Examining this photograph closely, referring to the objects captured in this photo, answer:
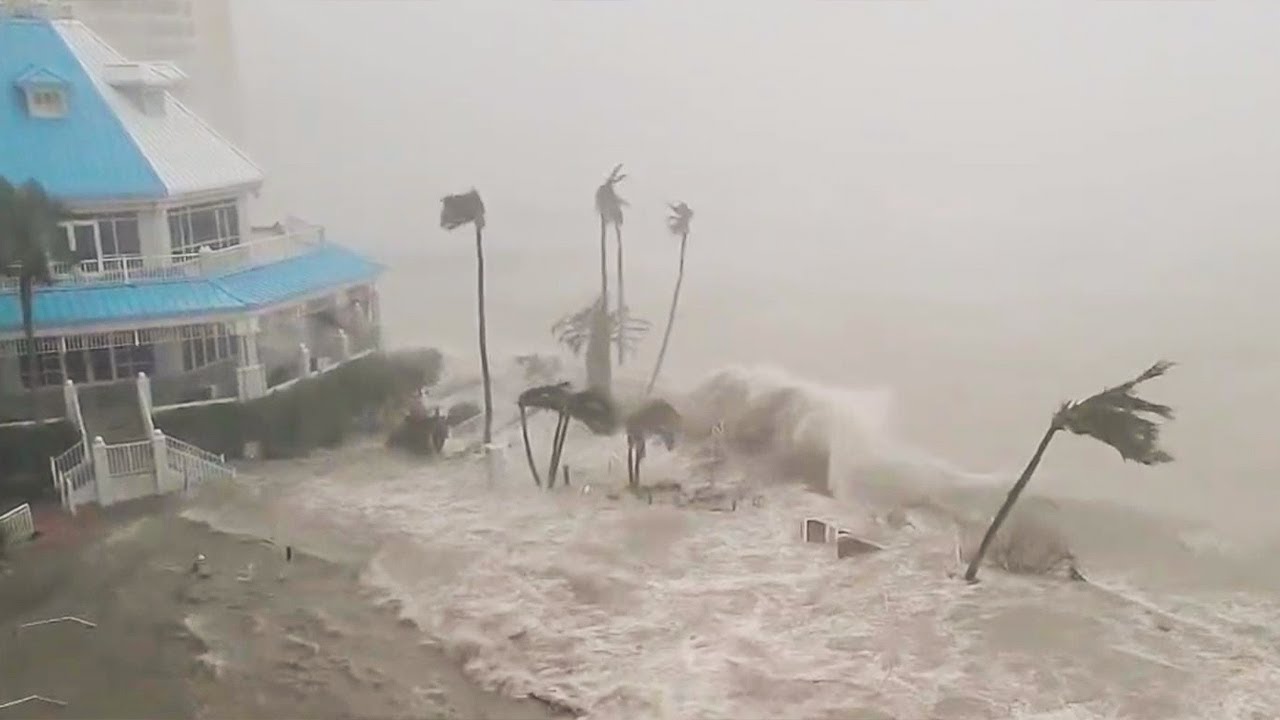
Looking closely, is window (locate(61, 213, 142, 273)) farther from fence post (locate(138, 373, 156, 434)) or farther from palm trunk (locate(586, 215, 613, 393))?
palm trunk (locate(586, 215, 613, 393))

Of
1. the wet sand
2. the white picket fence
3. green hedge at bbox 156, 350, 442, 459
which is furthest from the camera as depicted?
green hedge at bbox 156, 350, 442, 459

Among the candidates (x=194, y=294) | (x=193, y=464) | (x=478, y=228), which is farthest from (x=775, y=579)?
(x=194, y=294)

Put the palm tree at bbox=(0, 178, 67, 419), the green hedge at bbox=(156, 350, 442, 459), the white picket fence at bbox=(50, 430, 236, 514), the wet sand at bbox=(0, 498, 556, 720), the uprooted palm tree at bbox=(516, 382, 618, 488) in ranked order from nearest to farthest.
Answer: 1. the wet sand at bbox=(0, 498, 556, 720)
2. the palm tree at bbox=(0, 178, 67, 419)
3. the white picket fence at bbox=(50, 430, 236, 514)
4. the green hedge at bbox=(156, 350, 442, 459)
5. the uprooted palm tree at bbox=(516, 382, 618, 488)

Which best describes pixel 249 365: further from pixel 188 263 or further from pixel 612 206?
pixel 612 206

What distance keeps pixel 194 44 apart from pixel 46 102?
1.37ft

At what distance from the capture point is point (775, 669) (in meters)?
2.75

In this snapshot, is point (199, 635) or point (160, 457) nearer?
point (199, 635)

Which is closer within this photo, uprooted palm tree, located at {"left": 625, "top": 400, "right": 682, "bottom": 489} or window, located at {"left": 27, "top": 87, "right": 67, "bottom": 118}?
window, located at {"left": 27, "top": 87, "right": 67, "bottom": 118}

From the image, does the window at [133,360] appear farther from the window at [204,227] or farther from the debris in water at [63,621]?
the debris in water at [63,621]

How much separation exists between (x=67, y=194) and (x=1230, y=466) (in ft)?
9.91

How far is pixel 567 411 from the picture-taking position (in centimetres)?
317

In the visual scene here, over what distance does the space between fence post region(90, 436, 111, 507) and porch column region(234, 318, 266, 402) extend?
361 mm

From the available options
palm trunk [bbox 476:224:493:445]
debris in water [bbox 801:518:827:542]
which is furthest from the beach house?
debris in water [bbox 801:518:827:542]

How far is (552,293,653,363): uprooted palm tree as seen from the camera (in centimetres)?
323
